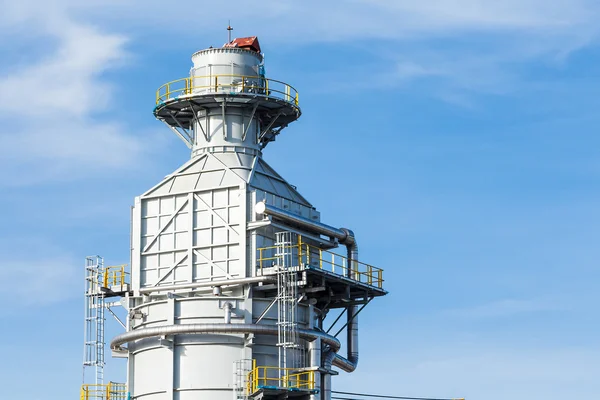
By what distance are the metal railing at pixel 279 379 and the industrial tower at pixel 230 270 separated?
6 centimetres

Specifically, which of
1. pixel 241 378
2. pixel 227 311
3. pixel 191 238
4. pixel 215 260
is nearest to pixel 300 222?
pixel 215 260

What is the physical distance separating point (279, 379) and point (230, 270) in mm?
5965

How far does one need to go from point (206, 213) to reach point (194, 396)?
8513 millimetres

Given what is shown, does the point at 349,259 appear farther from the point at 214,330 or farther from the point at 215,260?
the point at 214,330

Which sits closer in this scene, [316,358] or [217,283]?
[316,358]

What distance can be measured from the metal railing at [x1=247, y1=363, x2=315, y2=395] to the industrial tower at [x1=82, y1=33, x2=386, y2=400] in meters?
0.06

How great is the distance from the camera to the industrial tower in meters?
76.6

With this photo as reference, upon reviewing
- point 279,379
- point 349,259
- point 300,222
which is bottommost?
point 279,379

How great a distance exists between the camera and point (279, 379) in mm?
74938

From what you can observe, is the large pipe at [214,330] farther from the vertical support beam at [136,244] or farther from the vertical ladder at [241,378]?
the vertical support beam at [136,244]

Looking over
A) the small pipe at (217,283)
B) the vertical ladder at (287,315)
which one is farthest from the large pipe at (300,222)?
the small pipe at (217,283)

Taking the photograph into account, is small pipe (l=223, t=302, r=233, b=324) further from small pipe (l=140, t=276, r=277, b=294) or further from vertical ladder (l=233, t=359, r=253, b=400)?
vertical ladder (l=233, t=359, r=253, b=400)

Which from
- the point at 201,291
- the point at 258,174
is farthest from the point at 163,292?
the point at 258,174

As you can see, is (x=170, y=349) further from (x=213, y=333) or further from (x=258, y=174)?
(x=258, y=174)
